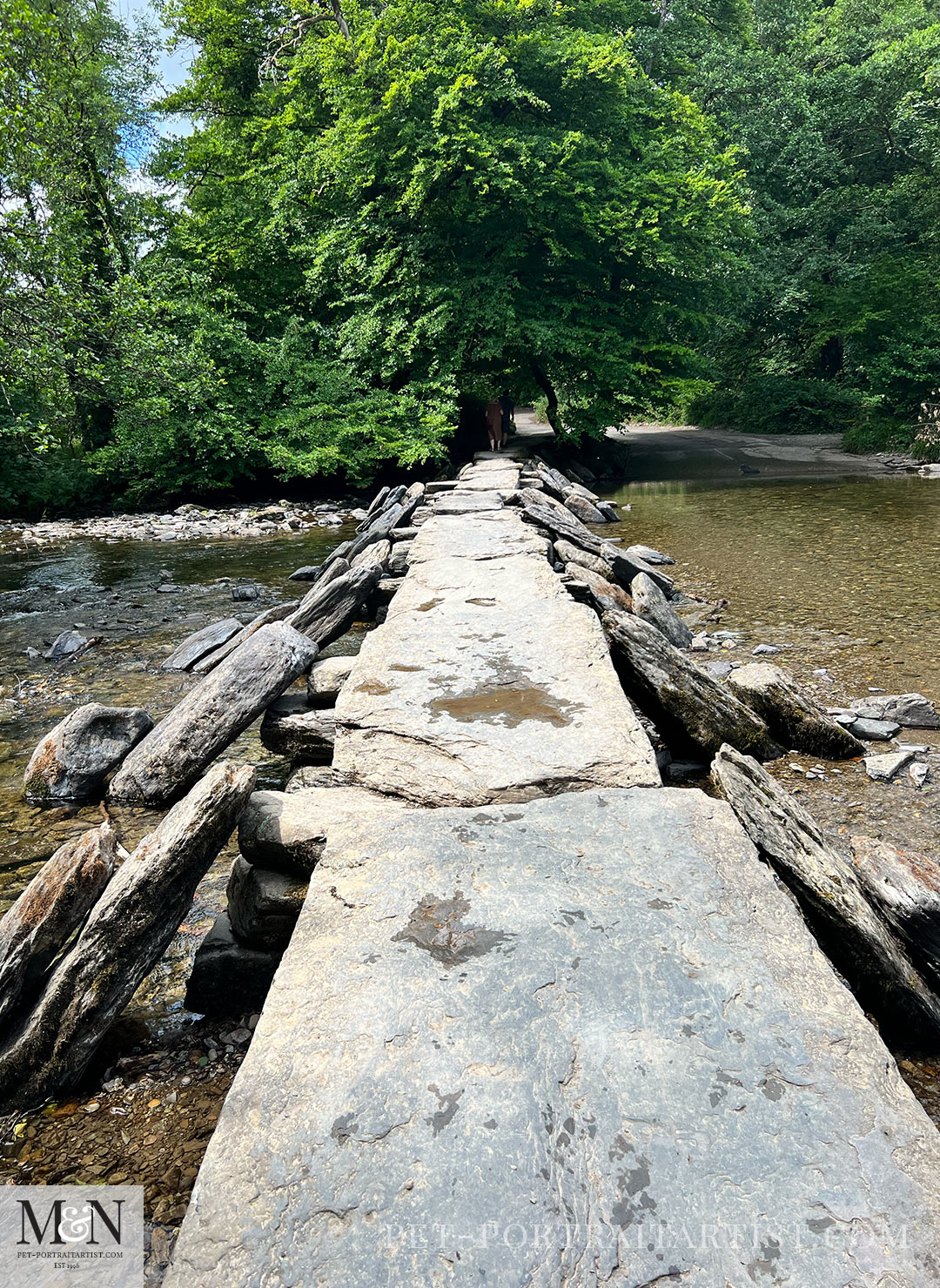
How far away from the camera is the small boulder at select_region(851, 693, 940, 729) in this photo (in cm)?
413

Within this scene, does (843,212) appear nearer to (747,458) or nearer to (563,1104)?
(747,458)

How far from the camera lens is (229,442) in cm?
1370

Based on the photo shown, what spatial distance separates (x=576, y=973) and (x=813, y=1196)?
1.90 feet

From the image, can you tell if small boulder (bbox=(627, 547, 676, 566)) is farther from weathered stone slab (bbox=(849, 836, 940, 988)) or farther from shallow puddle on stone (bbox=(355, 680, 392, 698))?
weathered stone slab (bbox=(849, 836, 940, 988))

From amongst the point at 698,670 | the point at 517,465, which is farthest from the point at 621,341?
the point at 698,670

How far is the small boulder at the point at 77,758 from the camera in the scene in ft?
12.2

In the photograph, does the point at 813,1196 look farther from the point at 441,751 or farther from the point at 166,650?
the point at 166,650

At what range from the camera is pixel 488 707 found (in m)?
3.17

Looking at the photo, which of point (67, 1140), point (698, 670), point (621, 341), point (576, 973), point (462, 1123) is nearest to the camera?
point (462, 1123)

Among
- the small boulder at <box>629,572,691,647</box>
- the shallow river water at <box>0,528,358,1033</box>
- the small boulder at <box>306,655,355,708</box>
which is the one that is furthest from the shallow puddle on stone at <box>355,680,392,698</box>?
the small boulder at <box>629,572,691,647</box>

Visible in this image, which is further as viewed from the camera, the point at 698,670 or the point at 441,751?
the point at 698,670

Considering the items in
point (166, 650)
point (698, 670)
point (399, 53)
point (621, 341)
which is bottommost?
point (166, 650)

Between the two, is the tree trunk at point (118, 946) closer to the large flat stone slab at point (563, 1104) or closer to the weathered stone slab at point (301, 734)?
the large flat stone slab at point (563, 1104)

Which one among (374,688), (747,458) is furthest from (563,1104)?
(747,458)
